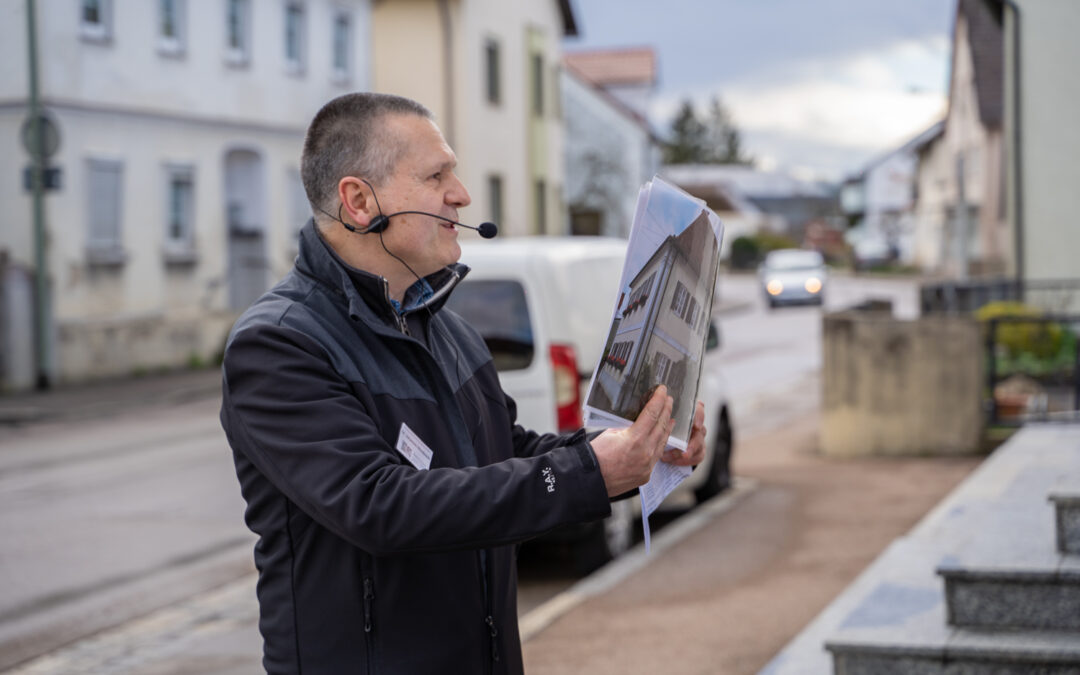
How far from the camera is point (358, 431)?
→ 2.45 meters

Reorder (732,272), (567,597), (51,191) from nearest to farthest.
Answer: (567,597) < (51,191) < (732,272)

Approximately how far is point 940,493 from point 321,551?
8.66 meters

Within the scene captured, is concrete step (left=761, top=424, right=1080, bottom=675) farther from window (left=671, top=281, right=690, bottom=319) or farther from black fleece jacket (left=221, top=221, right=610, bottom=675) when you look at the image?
window (left=671, top=281, right=690, bottom=319)

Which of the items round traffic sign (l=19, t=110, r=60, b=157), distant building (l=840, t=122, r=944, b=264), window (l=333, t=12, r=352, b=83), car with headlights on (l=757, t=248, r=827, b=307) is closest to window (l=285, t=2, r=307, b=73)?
window (l=333, t=12, r=352, b=83)

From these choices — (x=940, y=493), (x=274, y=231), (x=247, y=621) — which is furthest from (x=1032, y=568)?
(x=274, y=231)

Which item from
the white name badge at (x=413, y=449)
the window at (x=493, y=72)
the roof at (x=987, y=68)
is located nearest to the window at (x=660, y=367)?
the white name badge at (x=413, y=449)

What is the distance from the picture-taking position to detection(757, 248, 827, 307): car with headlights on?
4491cm

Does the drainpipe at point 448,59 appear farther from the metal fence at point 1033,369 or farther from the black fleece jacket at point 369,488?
the black fleece jacket at point 369,488

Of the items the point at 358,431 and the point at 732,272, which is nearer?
the point at 358,431

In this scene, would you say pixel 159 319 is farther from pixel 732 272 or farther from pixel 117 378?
pixel 732 272

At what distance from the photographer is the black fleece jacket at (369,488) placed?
2387 mm

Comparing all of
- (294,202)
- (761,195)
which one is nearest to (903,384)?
(294,202)

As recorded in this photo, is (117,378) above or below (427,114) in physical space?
below

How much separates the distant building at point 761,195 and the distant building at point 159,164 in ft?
265
